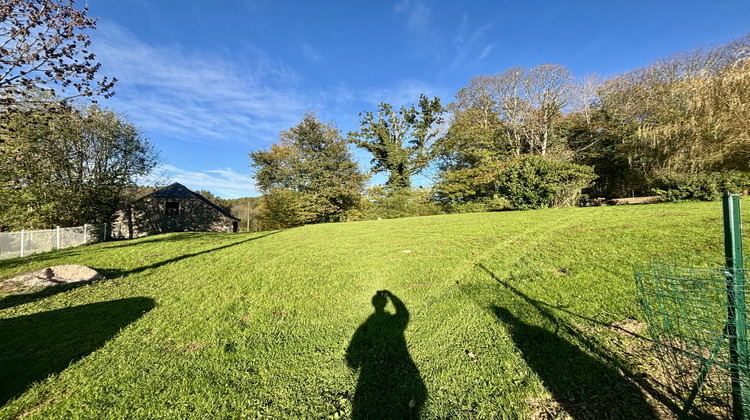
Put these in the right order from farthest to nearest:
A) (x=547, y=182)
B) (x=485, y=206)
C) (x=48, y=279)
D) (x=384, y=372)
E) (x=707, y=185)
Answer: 1. (x=485, y=206)
2. (x=547, y=182)
3. (x=707, y=185)
4. (x=48, y=279)
5. (x=384, y=372)

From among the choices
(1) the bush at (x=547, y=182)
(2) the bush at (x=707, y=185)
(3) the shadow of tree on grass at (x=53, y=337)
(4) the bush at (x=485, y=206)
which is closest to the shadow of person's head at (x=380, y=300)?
(3) the shadow of tree on grass at (x=53, y=337)

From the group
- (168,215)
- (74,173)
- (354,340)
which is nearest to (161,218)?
(168,215)

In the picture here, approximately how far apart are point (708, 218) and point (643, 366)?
27.9 ft

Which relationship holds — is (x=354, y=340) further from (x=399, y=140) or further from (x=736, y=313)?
(x=399, y=140)

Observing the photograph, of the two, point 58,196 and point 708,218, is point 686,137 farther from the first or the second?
point 58,196

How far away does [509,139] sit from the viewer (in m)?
22.7

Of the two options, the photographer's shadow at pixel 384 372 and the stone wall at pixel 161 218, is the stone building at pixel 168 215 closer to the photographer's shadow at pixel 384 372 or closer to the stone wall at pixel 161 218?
the stone wall at pixel 161 218

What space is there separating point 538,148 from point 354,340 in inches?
965

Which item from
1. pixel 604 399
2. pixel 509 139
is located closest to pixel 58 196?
pixel 604 399

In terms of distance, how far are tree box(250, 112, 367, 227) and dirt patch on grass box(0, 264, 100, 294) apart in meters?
20.2

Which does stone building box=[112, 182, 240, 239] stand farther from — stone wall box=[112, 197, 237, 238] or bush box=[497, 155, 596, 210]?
bush box=[497, 155, 596, 210]

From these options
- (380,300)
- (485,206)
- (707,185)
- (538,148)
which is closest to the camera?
(380,300)

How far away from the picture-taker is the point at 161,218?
22703 millimetres

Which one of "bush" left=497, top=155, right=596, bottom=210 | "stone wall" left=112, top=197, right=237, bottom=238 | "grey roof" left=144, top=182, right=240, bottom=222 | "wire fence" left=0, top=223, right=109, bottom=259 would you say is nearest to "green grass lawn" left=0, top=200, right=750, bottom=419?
"wire fence" left=0, top=223, right=109, bottom=259
